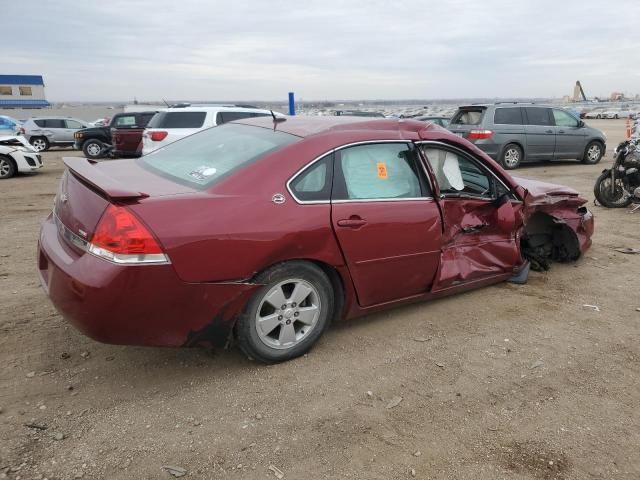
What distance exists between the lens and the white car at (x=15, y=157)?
12102 millimetres

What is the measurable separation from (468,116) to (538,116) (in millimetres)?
1932

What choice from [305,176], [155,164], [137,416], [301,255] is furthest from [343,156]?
[137,416]

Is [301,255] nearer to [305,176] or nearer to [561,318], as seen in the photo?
[305,176]

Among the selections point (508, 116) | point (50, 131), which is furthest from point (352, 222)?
point (50, 131)

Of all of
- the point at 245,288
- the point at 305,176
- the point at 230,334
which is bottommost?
the point at 230,334

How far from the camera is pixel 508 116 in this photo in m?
13.0

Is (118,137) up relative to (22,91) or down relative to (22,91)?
down

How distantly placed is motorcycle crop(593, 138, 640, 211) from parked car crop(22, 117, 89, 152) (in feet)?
66.3

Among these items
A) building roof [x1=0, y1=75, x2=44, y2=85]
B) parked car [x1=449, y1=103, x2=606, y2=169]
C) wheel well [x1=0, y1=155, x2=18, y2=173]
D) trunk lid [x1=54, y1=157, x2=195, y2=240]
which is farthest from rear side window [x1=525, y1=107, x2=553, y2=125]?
building roof [x1=0, y1=75, x2=44, y2=85]

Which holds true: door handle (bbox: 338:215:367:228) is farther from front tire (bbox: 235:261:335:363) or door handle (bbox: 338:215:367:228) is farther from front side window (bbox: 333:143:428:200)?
front tire (bbox: 235:261:335:363)

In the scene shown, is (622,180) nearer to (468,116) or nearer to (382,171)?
(468,116)

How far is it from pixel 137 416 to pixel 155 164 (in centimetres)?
182

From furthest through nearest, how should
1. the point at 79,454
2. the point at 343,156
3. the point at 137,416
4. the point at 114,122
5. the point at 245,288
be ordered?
1. the point at 114,122
2. the point at 343,156
3. the point at 245,288
4. the point at 137,416
5. the point at 79,454

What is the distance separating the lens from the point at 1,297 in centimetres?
423
